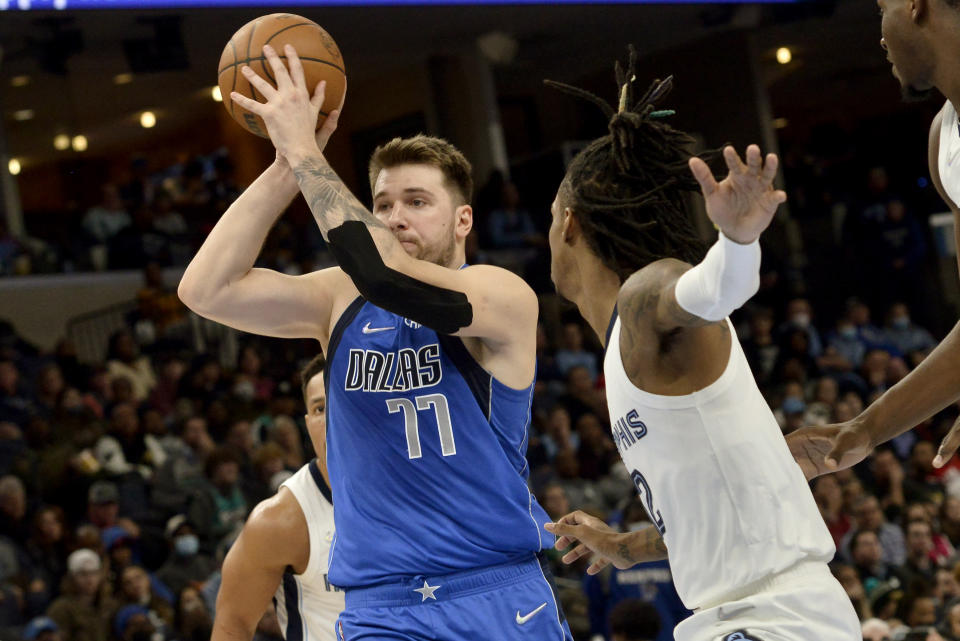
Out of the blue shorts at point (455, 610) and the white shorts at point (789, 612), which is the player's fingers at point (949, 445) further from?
the blue shorts at point (455, 610)

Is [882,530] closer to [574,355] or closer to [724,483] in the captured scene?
[574,355]

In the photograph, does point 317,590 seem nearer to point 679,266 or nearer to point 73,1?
point 679,266

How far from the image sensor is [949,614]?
7617 millimetres

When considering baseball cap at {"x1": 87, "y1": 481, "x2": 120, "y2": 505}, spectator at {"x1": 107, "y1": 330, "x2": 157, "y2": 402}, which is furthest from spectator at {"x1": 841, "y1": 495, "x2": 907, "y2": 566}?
spectator at {"x1": 107, "y1": 330, "x2": 157, "y2": 402}

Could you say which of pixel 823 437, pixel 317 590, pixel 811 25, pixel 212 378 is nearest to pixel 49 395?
pixel 212 378

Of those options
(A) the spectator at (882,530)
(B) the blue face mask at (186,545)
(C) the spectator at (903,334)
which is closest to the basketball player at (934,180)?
(B) the blue face mask at (186,545)

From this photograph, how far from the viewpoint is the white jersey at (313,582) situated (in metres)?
4.33

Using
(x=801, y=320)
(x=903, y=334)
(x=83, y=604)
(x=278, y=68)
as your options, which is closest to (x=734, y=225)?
(x=278, y=68)

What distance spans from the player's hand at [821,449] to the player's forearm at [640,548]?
1.32 ft

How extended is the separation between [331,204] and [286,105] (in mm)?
327

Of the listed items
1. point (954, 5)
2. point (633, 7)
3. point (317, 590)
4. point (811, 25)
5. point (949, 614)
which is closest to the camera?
point (954, 5)

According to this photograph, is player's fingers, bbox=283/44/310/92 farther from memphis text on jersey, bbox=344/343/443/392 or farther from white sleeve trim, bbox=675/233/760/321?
white sleeve trim, bbox=675/233/760/321

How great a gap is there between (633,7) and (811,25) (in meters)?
4.49

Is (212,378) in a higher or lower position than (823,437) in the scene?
higher
